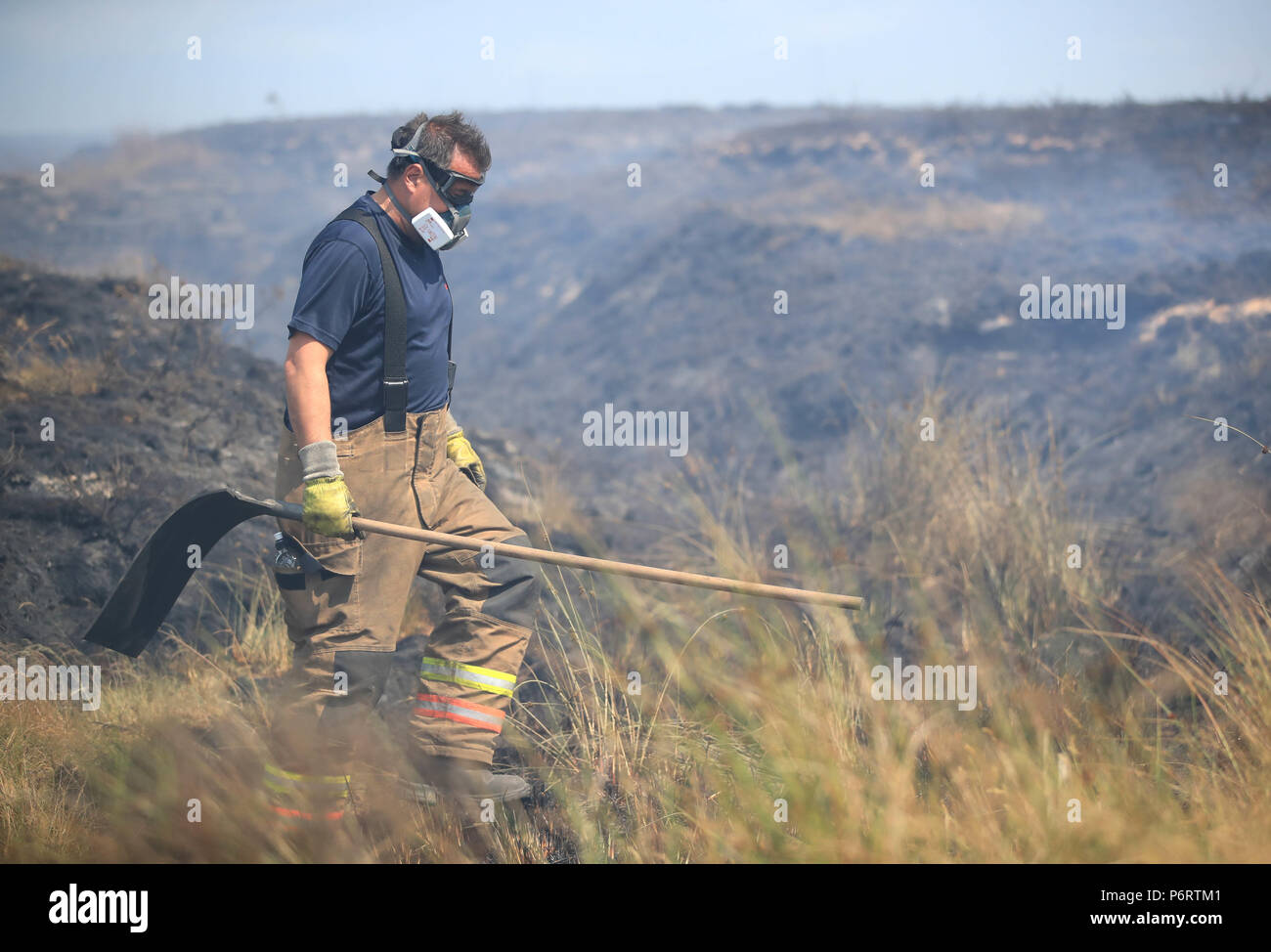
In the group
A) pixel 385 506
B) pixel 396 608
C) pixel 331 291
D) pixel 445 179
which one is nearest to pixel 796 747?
pixel 396 608

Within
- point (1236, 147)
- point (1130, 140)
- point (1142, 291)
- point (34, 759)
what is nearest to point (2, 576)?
point (34, 759)

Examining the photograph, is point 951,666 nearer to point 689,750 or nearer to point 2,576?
point 689,750

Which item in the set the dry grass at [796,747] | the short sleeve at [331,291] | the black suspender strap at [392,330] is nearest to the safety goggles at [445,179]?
the black suspender strap at [392,330]

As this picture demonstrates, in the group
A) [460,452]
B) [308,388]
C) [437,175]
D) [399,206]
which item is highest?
[437,175]

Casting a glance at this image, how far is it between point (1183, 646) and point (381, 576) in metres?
3.69

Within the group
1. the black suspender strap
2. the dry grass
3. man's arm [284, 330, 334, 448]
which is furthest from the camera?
the black suspender strap

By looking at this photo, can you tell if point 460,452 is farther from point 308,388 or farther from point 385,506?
point 308,388

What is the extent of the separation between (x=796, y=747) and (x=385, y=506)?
4.98 feet

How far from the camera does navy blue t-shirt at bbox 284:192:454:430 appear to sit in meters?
2.96

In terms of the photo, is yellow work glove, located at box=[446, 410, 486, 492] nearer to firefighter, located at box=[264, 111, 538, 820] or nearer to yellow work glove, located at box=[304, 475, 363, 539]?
firefighter, located at box=[264, 111, 538, 820]

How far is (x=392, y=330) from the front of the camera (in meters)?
3.11

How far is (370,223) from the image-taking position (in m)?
3.10

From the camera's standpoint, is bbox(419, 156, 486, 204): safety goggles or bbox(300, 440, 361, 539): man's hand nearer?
bbox(300, 440, 361, 539): man's hand

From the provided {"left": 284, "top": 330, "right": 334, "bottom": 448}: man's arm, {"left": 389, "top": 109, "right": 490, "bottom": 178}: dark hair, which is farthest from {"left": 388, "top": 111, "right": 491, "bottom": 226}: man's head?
{"left": 284, "top": 330, "right": 334, "bottom": 448}: man's arm
